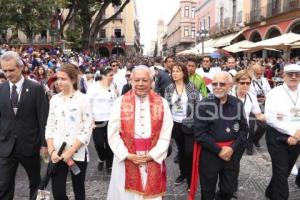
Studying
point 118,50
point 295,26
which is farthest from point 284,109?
point 118,50

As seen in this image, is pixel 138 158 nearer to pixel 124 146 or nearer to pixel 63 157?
pixel 124 146

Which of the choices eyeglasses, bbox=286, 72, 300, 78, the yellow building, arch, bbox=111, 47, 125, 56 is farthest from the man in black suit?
arch, bbox=111, 47, 125, 56

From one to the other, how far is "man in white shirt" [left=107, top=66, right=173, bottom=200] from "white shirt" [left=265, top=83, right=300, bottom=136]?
142cm

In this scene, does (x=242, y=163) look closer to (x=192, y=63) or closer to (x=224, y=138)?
(x=192, y=63)

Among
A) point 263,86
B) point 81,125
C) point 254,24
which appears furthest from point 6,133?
point 254,24

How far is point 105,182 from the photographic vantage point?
18.2ft

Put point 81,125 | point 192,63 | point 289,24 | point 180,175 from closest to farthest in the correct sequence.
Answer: point 81,125 < point 180,175 < point 192,63 < point 289,24

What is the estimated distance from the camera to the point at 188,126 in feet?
15.8

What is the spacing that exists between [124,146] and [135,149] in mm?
106

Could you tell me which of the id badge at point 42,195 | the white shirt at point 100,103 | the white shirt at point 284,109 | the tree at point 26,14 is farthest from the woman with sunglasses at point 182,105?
the tree at point 26,14

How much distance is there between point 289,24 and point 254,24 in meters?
6.98

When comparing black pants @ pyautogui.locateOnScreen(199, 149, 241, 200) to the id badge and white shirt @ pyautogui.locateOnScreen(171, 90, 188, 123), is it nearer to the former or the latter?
white shirt @ pyautogui.locateOnScreen(171, 90, 188, 123)

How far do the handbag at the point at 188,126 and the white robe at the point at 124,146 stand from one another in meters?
1.22

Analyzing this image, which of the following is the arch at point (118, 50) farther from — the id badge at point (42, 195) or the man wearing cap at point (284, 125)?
the id badge at point (42, 195)
